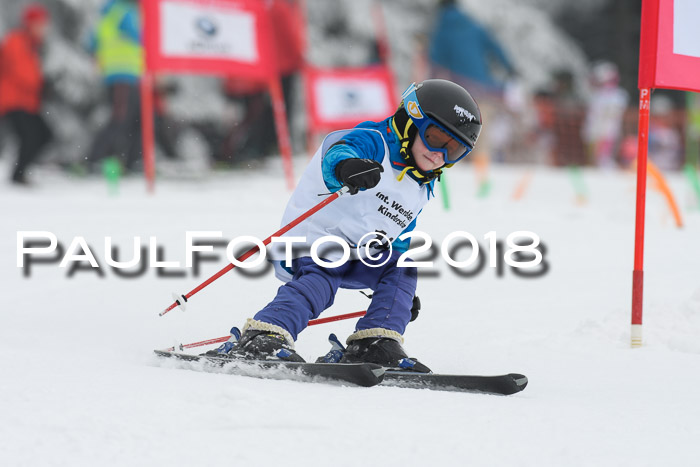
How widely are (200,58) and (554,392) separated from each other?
6520 mm

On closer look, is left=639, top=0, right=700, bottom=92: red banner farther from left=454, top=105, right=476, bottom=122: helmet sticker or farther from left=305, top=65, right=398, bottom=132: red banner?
left=305, top=65, right=398, bottom=132: red banner

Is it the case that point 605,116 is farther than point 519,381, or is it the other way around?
point 605,116

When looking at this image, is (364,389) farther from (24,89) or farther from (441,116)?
(24,89)

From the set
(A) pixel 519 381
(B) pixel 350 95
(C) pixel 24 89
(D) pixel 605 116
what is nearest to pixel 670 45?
(A) pixel 519 381

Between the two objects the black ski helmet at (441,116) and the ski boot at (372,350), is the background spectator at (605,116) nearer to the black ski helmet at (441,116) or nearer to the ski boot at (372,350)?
the black ski helmet at (441,116)

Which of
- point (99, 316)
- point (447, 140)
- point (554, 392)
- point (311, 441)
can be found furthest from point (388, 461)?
point (99, 316)

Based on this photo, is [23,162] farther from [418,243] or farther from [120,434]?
[120,434]

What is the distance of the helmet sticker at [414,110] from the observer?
3.18m

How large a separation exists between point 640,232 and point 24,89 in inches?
294

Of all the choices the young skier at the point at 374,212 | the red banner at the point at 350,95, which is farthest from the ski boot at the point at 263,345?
the red banner at the point at 350,95

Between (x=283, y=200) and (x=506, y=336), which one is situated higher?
(x=283, y=200)

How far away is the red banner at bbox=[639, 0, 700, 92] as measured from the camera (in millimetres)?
3629

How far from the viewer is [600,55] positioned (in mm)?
23406

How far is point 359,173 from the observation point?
2.97m
